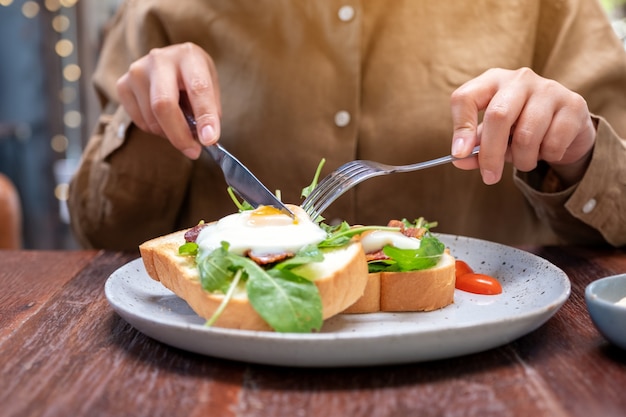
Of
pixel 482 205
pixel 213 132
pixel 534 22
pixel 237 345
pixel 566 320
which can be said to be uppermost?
pixel 534 22

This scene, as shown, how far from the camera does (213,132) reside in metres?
1.52

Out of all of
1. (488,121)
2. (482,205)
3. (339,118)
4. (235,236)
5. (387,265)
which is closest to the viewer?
(235,236)

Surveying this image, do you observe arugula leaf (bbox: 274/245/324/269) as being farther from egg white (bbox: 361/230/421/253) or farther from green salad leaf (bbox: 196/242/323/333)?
egg white (bbox: 361/230/421/253)

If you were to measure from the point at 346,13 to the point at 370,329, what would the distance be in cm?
113

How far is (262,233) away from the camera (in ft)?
3.60

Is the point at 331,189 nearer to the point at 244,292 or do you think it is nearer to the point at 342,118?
the point at 244,292

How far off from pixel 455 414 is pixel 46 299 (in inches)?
32.7

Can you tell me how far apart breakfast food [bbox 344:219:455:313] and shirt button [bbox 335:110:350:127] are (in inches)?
31.6

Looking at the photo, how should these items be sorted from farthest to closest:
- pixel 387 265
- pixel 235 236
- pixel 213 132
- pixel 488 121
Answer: pixel 213 132, pixel 488 121, pixel 387 265, pixel 235 236

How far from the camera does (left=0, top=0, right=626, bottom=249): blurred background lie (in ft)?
16.8

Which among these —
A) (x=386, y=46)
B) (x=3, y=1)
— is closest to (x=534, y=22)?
(x=386, y=46)

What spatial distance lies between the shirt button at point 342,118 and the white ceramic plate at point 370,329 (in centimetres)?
84

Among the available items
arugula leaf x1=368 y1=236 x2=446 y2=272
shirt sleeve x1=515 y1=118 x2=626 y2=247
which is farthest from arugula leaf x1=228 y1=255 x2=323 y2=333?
shirt sleeve x1=515 y1=118 x2=626 y2=247

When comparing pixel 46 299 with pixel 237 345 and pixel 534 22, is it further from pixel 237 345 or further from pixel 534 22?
pixel 534 22
